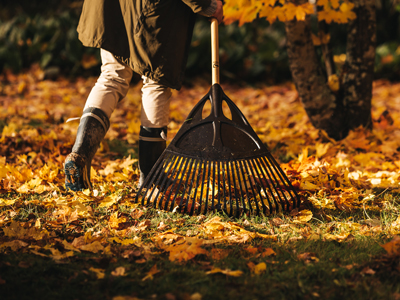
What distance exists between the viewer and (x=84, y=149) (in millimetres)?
2172

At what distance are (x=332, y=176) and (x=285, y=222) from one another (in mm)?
690

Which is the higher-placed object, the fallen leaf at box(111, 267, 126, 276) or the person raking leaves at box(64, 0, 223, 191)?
the person raking leaves at box(64, 0, 223, 191)

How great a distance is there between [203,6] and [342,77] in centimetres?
192

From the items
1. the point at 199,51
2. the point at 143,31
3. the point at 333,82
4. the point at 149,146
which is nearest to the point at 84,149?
the point at 149,146

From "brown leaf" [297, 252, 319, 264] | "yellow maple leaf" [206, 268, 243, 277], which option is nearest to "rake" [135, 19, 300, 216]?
"brown leaf" [297, 252, 319, 264]

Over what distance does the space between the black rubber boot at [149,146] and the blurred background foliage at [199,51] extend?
3850 mm

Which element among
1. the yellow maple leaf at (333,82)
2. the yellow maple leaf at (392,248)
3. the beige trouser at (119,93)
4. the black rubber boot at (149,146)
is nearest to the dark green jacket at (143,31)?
the beige trouser at (119,93)

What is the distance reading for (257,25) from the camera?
20.9 ft

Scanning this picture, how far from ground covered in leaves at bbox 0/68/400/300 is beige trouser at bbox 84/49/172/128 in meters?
0.47

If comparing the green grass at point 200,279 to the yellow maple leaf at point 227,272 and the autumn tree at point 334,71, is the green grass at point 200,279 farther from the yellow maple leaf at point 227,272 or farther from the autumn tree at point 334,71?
the autumn tree at point 334,71

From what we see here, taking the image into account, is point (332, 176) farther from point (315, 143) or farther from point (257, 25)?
point (257, 25)

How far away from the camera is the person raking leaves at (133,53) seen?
2.09m

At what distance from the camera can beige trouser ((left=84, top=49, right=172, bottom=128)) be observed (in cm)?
228

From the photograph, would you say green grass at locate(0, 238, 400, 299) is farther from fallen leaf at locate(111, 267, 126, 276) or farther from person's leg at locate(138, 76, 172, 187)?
person's leg at locate(138, 76, 172, 187)
